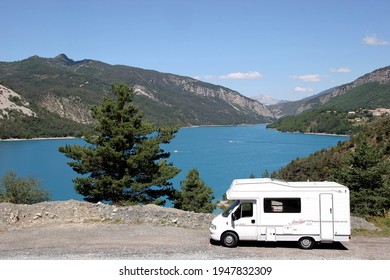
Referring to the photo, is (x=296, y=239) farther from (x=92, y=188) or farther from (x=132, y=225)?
(x=92, y=188)

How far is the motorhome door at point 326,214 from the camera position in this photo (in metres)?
11.5

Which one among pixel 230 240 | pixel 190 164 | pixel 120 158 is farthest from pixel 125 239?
pixel 190 164

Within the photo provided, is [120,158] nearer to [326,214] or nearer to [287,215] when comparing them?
[287,215]

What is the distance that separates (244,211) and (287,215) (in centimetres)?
133

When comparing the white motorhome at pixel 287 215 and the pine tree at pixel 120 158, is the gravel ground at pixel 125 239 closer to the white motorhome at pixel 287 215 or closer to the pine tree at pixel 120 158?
the white motorhome at pixel 287 215

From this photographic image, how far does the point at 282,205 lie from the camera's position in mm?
11750

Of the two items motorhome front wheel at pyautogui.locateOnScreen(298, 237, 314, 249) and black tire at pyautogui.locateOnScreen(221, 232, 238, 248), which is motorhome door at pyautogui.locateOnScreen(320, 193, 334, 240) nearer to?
motorhome front wheel at pyautogui.locateOnScreen(298, 237, 314, 249)

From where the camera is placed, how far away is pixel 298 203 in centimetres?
1164

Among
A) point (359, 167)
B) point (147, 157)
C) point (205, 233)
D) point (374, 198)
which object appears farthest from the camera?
point (359, 167)

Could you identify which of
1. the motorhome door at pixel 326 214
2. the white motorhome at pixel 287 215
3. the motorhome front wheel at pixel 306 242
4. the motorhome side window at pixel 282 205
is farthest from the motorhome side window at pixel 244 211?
the motorhome door at pixel 326 214

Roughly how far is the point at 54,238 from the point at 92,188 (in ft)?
43.4
